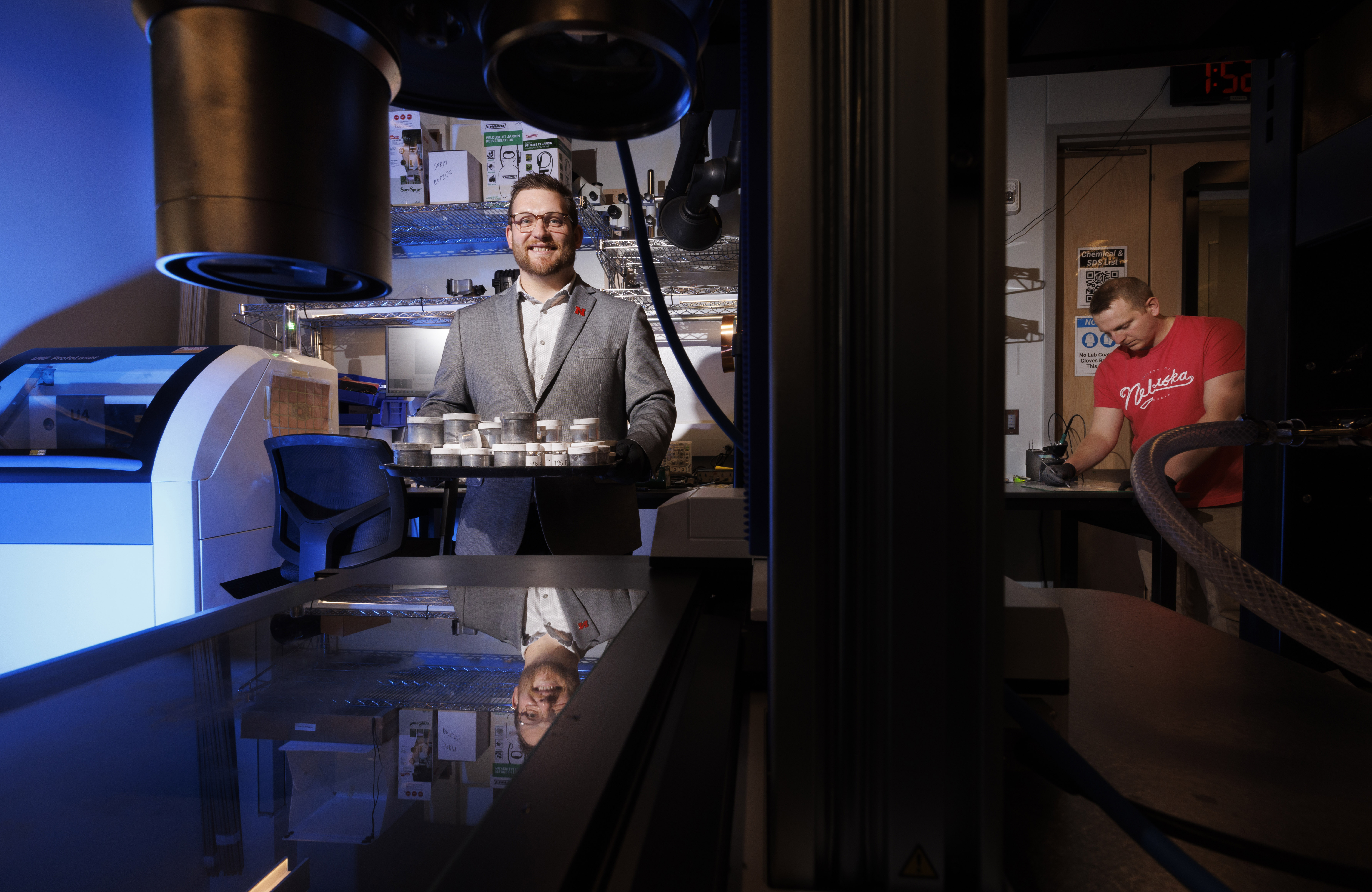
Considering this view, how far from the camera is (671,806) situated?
28 cm

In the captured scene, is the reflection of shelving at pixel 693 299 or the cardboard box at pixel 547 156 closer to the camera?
the cardboard box at pixel 547 156

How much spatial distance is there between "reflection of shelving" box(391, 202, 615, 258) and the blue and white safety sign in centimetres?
234

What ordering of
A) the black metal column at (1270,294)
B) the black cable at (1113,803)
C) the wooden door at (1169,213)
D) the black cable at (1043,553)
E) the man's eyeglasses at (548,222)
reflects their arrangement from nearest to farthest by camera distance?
the black cable at (1113,803)
the black metal column at (1270,294)
the man's eyeglasses at (548,222)
the black cable at (1043,553)
the wooden door at (1169,213)

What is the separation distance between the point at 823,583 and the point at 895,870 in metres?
0.11

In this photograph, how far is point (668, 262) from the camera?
9.23 ft

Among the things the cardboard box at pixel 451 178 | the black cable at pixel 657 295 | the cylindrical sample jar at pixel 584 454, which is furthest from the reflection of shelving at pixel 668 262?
the black cable at pixel 657 295

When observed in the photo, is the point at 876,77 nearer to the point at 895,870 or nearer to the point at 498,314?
the point at 895,870

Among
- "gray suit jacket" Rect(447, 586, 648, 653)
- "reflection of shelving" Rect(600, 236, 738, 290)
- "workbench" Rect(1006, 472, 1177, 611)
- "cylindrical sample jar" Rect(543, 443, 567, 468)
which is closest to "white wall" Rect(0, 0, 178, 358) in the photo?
"reflection of shelving" Rect(600, 236, 738, 290)

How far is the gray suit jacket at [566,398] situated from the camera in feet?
4.69

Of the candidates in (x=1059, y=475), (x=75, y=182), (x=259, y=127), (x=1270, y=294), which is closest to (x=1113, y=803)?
(x=259, y=127)

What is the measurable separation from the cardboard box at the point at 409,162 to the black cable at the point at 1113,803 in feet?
9.51

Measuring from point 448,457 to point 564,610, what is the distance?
74 centimetres

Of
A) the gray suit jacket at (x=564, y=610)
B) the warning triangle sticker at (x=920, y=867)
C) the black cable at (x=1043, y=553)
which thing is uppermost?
the warning triangle sticker at (x=920, y=867)

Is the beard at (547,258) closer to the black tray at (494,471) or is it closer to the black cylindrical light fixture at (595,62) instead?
the black tray at (494,471)
